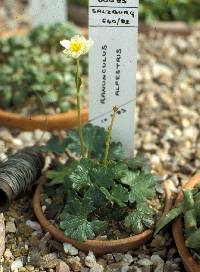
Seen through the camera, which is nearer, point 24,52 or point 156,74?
point 24,52

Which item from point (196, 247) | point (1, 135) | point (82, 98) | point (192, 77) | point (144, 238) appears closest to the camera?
point (196, 247)

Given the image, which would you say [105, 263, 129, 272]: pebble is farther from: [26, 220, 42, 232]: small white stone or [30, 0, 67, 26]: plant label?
[30, 0, 67, 26]: plant label

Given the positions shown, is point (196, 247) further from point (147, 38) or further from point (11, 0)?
point (11, 0)

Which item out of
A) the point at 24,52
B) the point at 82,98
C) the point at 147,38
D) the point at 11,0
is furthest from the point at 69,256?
Result: the point at 11,0

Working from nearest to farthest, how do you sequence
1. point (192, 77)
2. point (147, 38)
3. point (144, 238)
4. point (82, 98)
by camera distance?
point (144, 238), point (82, 98), point (192, 77), point (147, 38)

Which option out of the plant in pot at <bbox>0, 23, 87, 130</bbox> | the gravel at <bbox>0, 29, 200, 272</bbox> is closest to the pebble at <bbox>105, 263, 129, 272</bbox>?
the gravel at <bbox>0, 29, 200, 272</bbox>

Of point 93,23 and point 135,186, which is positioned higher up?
point 93,23

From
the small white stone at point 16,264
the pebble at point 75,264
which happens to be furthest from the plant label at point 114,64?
the small white stone at point 16,264
